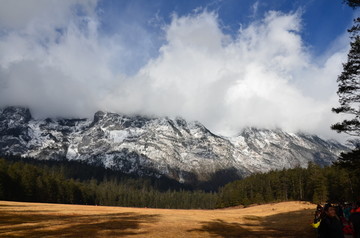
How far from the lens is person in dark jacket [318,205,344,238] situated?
33.8 feet

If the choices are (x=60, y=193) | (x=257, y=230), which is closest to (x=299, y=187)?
(x=257, y=230)

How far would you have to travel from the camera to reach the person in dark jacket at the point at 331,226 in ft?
33.8

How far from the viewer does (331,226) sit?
1039cm

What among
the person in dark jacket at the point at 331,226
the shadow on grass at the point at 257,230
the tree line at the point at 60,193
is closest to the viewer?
the person in dark jacket at the point at 331,226

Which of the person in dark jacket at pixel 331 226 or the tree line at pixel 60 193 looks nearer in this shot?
the person in dark jacket at pixel 331 226

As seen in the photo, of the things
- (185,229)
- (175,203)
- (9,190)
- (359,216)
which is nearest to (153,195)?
(175,203)

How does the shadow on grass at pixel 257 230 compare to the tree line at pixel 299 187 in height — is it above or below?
below

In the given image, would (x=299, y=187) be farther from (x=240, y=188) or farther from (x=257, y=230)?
(x=257, y=230)

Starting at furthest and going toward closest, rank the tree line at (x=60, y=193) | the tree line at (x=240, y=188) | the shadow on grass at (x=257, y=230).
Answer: the tree line at (x=60, y=193) → the tree line at (x=240, y=188) → the shadow on grass at (x=257, y=230)

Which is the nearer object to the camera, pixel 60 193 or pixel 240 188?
pixel 60 193

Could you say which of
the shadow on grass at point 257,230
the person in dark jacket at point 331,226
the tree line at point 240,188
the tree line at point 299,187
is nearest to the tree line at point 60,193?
the tree line at point 240,188

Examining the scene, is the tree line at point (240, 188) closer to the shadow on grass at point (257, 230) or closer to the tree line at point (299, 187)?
the tree line at point (299, 187)

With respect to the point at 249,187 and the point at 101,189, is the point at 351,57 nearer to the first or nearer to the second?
the point at 249,187

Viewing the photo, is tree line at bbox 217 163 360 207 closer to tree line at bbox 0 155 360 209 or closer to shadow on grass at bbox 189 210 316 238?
tree line at bbox 0 155 360 209
